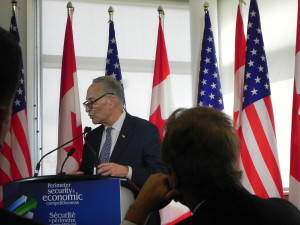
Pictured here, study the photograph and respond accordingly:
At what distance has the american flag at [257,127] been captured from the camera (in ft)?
14.1

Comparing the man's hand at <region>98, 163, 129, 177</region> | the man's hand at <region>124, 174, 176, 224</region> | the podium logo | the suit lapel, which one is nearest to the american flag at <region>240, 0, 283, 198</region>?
the suit lapel

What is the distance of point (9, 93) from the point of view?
2.21ft

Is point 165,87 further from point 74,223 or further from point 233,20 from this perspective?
point 74,223

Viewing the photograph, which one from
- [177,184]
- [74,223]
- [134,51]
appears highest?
[134,51]

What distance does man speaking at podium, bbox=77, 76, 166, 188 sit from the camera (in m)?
3.23

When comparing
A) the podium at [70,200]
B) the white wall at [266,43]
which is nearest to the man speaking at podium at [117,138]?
the podium at [70,200]

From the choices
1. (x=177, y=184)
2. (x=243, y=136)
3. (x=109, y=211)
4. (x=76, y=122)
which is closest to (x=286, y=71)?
(x=243, y=136)

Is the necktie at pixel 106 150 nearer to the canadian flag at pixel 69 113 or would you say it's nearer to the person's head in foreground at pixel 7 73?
the canadian flag at pixel 69 113

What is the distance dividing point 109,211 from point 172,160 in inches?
26.3

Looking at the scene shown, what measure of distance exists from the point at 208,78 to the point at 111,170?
254cm

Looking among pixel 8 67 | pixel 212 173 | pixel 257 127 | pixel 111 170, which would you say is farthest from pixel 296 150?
pixel 8 67

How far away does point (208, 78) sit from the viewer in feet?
16.5

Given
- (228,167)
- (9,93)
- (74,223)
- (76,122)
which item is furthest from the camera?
(76,122)

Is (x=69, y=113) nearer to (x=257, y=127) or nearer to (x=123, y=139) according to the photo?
(x=123, y=139)
